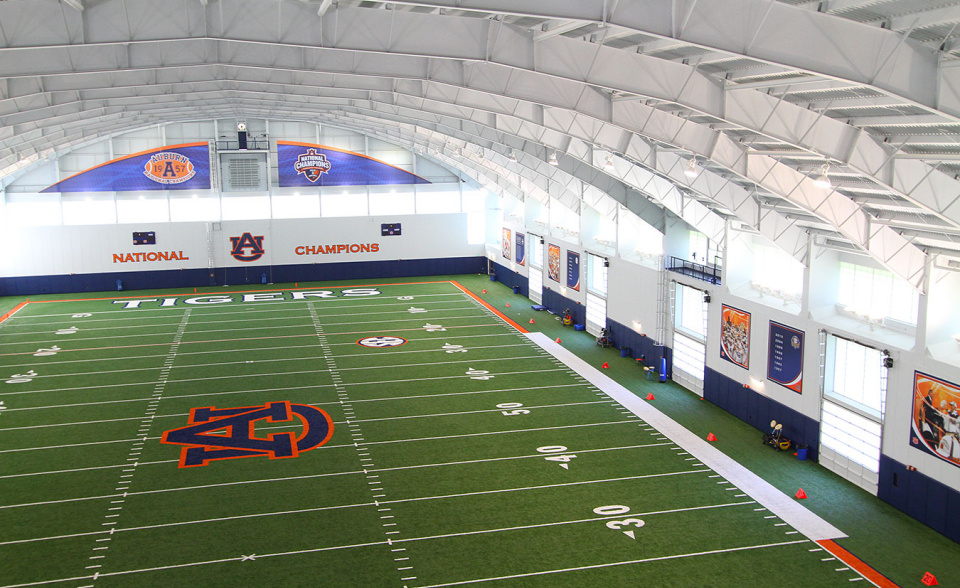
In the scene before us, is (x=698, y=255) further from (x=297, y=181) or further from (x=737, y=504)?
(x=297, y=181)

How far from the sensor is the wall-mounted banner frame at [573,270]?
104ft

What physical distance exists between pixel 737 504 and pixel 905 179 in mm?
6981

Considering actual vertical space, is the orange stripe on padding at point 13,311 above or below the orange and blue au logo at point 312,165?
below

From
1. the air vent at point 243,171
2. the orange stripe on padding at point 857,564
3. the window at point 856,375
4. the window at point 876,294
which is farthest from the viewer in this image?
the air vent at point 243,171

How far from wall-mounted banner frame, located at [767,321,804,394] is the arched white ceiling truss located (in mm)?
2036

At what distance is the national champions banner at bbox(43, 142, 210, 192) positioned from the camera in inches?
1581

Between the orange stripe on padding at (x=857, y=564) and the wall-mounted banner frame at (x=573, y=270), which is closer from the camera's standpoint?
the orange stripe on padding at (x=857, y=564)

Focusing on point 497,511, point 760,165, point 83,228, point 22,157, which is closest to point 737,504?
point 497,511

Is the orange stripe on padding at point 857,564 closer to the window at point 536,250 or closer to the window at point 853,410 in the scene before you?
the window at point 853,410

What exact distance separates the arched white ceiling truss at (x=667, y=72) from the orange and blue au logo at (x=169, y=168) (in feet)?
65.4

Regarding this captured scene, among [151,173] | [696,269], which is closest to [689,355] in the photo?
[696,269]

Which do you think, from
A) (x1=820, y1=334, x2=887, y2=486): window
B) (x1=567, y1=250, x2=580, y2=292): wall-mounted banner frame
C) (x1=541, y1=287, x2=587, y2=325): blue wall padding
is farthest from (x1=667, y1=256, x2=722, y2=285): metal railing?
(x1=567, y1=250, x2=580, y2=292): wall-mounted banner frame

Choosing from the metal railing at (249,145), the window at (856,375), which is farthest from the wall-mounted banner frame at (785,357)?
the metal railing at (249,145)

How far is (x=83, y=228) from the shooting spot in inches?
1575
